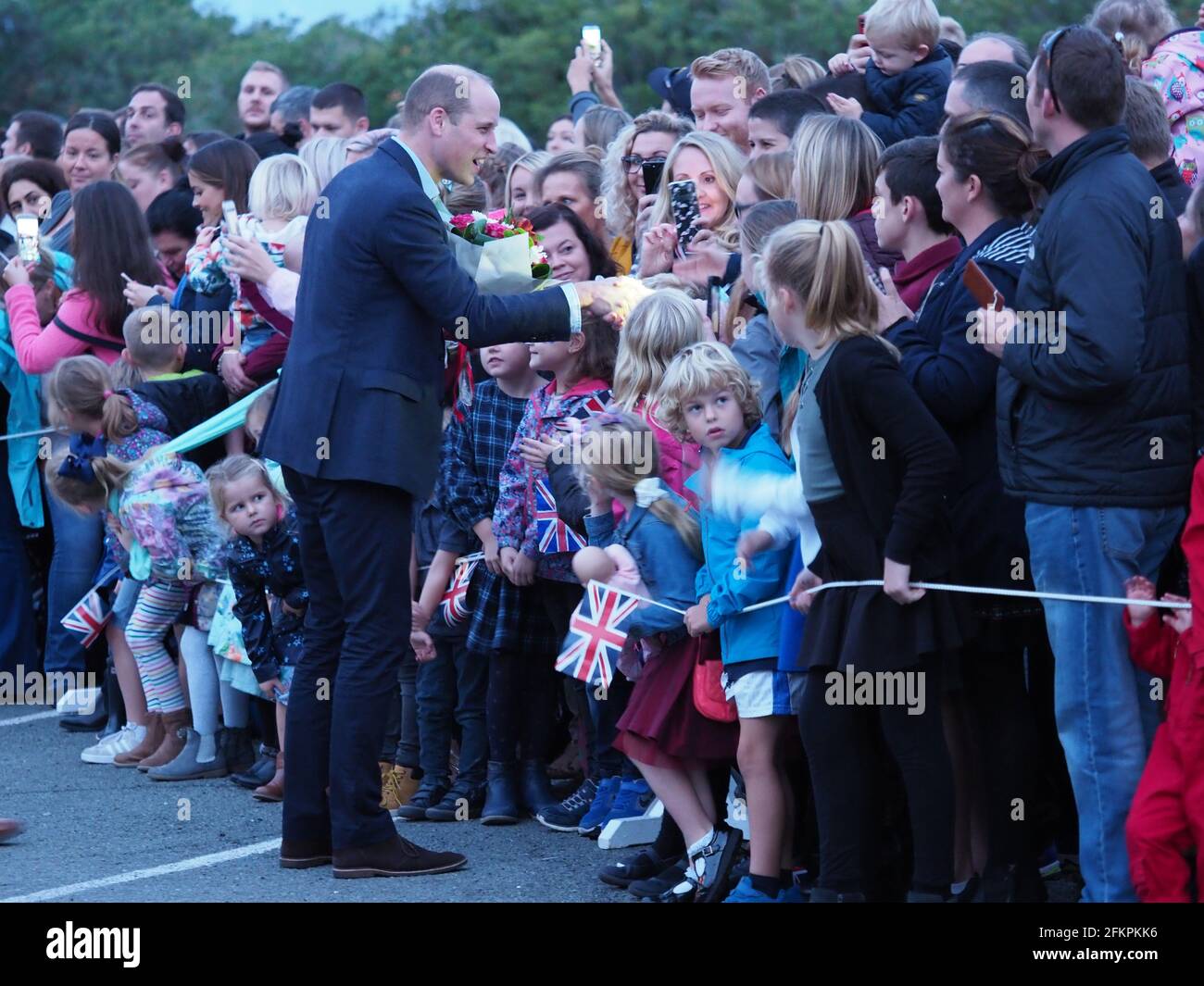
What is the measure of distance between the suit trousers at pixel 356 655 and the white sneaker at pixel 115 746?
226 cm

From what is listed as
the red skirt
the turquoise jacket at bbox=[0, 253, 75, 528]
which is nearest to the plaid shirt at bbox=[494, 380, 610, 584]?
the red skirt

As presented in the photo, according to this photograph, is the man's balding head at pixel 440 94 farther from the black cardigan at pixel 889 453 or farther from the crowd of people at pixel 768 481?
the black cardigan at pixel 889 453

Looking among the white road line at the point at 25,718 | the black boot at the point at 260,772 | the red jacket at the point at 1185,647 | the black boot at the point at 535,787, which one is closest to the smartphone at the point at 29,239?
the white road line at the point at 25,718

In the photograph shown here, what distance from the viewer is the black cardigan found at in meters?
4.56

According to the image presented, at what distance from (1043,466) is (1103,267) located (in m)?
0.50

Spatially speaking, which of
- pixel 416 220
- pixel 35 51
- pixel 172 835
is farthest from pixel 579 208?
pixel 35 51

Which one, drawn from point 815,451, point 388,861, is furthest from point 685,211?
point 388,861

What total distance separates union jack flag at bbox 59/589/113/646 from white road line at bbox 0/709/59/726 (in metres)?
1.02

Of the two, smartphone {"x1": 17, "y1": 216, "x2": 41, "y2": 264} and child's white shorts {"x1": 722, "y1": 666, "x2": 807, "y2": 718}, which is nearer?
child's white shorts {"x1": 722, "y1": 666, "x2": 807, "y2": 718}

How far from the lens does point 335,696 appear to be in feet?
18.4

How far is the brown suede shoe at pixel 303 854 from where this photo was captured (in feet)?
19.0

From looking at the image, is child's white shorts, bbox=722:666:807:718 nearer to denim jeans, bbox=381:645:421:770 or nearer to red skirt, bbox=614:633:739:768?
red skirt, bbox=614:633:739:768

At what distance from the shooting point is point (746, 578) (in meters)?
5.09
